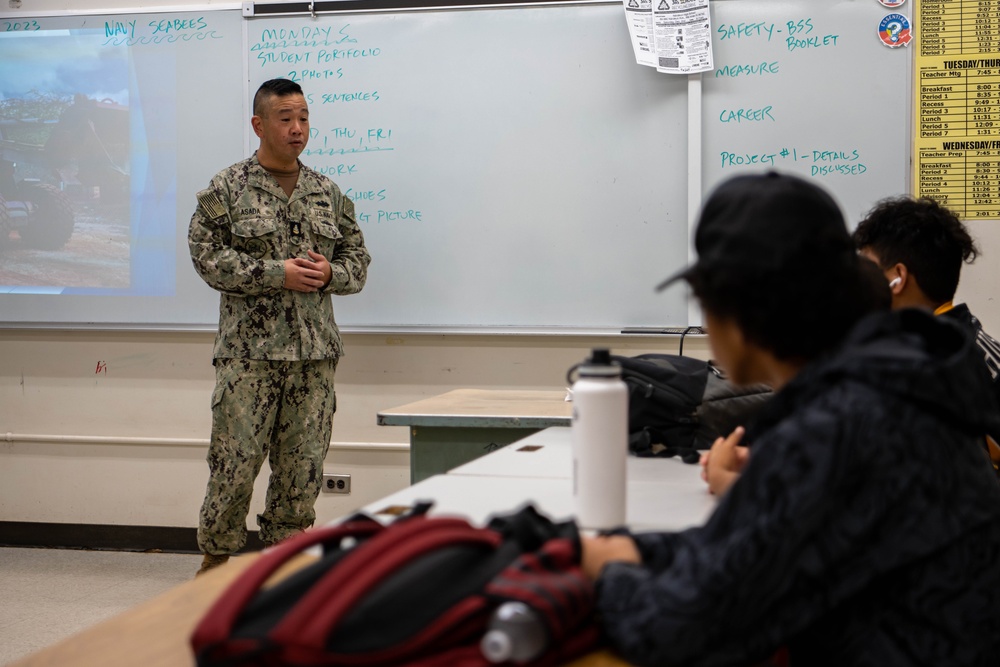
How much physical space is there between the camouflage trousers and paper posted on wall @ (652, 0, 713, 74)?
162 centimetres

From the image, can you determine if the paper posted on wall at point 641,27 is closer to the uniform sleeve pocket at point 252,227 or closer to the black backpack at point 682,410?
the uniform sleeve pocket at point 252,227

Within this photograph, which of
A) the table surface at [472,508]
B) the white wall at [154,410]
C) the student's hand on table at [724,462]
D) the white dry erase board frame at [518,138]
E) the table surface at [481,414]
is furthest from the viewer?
the white wall at [154,410]

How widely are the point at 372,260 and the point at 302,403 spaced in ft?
2.24

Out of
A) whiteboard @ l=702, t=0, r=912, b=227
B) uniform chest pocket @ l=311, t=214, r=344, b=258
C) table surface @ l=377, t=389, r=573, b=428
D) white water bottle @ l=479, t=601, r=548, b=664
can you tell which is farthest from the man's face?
white water bottle @ l=479, t=601, r=548, b=664

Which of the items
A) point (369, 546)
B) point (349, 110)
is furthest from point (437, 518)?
point (349, 110)

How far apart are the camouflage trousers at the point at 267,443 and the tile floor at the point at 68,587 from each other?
36cm

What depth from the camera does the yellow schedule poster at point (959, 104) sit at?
3213mm

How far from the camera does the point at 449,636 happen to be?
0.76 m

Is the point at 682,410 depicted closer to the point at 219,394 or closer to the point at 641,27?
the point at 219,394

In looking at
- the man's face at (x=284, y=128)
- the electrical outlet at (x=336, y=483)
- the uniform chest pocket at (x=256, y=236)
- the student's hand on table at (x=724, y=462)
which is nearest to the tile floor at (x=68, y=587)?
the electrical outlet at (x=336, y=483)

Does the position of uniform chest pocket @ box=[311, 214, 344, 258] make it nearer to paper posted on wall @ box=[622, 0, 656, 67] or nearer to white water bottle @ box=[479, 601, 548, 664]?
paper posted on wall @ box=[622, 0, 656, 67]

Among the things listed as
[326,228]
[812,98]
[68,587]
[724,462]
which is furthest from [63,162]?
[724,462]

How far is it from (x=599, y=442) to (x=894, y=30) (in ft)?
8.97

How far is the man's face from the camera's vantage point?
318cm
